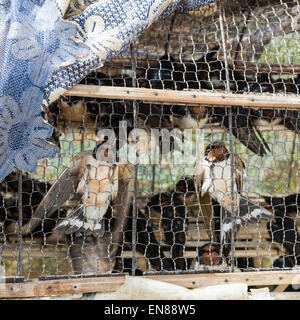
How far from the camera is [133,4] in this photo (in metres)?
1.38

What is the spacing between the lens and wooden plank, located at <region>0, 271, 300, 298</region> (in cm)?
133

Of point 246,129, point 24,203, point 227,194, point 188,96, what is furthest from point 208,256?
point 24,203

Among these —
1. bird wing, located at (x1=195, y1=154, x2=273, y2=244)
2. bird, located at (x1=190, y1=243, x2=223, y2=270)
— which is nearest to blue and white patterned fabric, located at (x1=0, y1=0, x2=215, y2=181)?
bird wing, located at (x1=195, y1=154, x2=273, y2=244)

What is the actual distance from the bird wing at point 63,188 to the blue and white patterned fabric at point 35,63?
46 cm

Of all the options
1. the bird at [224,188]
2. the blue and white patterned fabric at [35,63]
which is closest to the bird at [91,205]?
the bird at [224,188]

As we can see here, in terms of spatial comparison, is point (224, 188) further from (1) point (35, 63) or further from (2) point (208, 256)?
(1) point (35, 63)

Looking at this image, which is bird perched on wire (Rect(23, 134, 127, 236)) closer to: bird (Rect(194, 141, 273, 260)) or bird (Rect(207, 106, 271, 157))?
bird (Rect(194, 141, 273, 260))

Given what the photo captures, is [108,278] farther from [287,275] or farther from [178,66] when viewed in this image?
[178,66]

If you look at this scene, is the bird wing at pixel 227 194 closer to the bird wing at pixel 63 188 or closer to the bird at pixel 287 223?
the bird at pixel 287 223

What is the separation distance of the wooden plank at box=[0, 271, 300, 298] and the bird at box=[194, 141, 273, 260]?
0.32 m

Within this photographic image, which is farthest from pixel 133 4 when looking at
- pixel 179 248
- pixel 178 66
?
pixel 179 248

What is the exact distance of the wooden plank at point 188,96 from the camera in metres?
1.34

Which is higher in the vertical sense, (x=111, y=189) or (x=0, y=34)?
(x=0, y=34)
